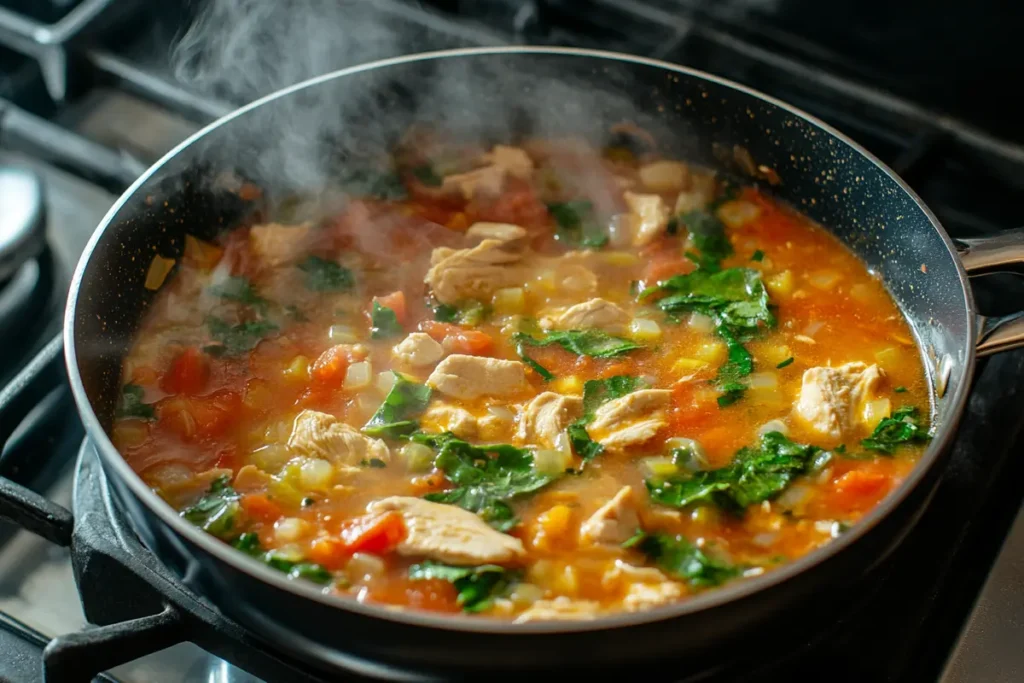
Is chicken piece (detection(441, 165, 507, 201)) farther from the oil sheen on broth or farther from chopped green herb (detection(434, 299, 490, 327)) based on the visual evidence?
chopped green herb (detection(434, 299, 490, 327))

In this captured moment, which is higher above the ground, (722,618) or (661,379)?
(661,379)

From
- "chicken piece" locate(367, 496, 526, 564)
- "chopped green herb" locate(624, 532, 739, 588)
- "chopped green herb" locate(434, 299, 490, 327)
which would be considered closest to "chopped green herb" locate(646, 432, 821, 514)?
"chopped green herb" locate(624, 532, 739, 588)

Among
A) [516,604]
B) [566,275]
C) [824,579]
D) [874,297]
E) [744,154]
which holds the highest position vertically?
[744,154]

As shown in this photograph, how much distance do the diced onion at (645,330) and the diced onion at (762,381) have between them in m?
0.26

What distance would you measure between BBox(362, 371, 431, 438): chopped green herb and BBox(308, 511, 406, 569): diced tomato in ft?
0.98

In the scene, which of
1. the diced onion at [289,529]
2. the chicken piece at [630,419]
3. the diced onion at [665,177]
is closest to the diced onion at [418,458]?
the diced onion at [289,529]

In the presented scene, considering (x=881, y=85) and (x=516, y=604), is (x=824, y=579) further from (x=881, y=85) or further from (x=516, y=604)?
(x=881, y=85)

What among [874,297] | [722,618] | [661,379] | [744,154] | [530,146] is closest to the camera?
[722,618]

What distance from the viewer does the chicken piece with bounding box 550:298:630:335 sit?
99.1 inches

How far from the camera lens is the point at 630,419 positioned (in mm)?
2264

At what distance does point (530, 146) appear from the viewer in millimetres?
3105

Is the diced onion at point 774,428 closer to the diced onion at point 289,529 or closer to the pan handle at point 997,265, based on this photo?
the pan handle at point 997,265

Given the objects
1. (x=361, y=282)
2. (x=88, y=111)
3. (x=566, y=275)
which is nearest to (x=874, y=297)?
(x=566, y=275)

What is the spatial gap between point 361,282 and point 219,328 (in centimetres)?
38
